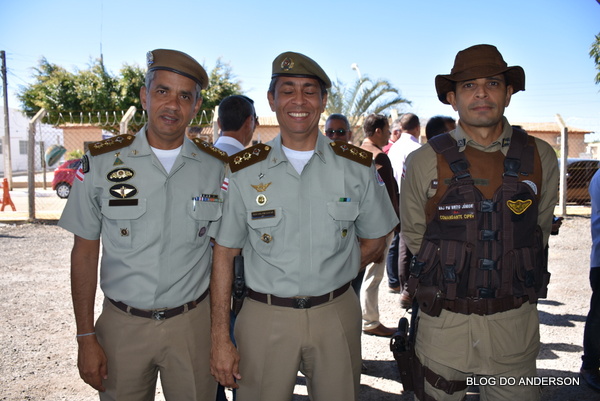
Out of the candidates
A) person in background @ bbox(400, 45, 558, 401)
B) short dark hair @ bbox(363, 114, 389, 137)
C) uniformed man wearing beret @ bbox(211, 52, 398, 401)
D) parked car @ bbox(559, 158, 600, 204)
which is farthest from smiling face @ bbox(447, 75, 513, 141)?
parked car @ bbox(559, 158, 600, 204)

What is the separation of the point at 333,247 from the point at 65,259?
6365 millimetres

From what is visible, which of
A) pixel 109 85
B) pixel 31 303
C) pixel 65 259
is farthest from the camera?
pixel 109 85

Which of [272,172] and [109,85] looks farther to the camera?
[109,85]

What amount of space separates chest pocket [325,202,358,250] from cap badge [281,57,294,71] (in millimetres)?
694

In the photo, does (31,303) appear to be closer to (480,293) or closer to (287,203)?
(287,203)

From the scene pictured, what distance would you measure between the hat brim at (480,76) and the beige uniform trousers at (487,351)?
116 cm

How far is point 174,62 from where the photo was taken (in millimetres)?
2328

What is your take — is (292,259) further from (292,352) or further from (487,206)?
(487,206)

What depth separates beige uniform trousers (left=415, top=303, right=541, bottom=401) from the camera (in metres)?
2.20

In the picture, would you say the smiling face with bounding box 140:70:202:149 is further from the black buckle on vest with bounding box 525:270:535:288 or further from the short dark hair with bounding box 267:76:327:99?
the black buckle on vest with bounding box 525:270:535:288

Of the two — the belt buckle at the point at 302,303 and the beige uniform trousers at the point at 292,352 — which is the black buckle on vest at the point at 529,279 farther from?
the belt buckle at the point at 302,303

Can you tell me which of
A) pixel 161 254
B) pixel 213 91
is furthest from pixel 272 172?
pixel 213 91

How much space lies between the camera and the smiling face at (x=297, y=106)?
2.25 m

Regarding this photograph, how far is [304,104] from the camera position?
7.36 feet
